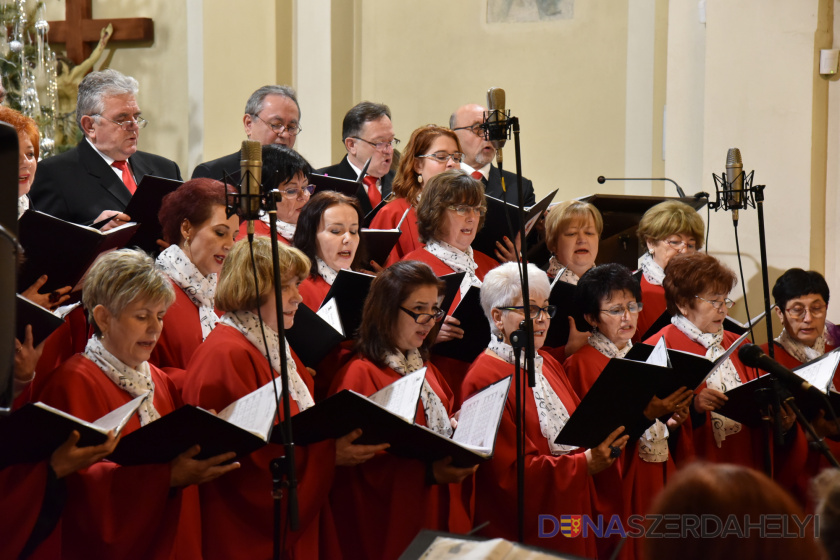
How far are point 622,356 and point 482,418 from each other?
107 centimetres

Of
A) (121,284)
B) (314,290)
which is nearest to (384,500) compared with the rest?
(314,290)

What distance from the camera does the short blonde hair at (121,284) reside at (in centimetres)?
273

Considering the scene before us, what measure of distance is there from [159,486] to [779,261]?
14.7ft

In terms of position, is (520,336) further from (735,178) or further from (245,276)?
(735,178)

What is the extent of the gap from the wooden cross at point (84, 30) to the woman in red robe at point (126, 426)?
17.4 feet

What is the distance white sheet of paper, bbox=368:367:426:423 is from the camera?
2746 millimetres

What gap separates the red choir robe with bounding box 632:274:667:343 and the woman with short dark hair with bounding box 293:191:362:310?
1628 millimetres

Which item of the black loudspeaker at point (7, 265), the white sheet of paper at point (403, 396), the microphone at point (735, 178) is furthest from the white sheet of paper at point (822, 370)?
the black loudspeaker at point (7, 265)

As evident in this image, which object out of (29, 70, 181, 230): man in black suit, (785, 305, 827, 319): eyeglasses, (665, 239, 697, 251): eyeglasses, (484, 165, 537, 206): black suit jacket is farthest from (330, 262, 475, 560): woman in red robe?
(484, 165, 537, 206): black suit jacket

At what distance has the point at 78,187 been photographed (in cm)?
427

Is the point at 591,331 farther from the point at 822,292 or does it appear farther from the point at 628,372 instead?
the point at 822,292

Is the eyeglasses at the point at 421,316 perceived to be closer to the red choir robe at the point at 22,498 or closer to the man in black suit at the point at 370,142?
the red choir robe at the point at 22,498

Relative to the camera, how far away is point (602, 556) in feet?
12.1

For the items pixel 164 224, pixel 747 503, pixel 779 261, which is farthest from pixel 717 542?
pixel 779 261
